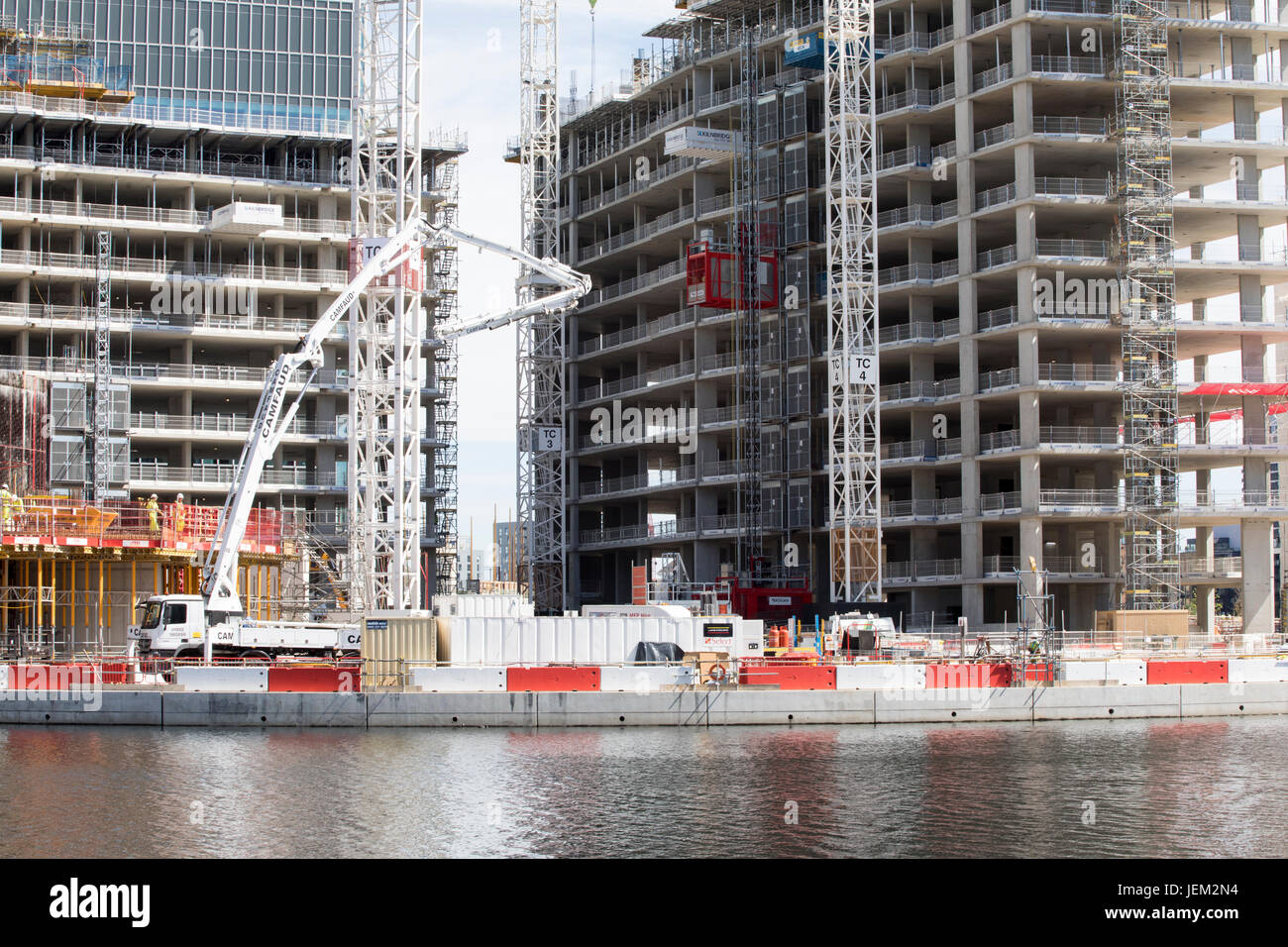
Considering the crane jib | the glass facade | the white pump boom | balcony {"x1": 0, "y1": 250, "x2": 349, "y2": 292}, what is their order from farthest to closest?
1. the glass facade
2. balcony {"x1": 0, "y1": 250, "x2": 349, "y2": 292}
3. the crane jib
4. the white pump boom

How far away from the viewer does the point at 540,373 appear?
11775 centimetres

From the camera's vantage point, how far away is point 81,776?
37281 mm

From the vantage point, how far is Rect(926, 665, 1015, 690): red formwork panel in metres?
52.2

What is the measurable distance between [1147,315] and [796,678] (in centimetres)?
4295

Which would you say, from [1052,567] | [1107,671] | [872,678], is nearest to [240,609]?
[872,678]

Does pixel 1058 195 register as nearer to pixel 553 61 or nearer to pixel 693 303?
pixel 693 303

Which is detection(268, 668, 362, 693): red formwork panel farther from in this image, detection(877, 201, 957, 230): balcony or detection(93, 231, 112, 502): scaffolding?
detection(877, 201, 957, 230): balcony

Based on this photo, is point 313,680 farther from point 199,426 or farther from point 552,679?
point 199,426

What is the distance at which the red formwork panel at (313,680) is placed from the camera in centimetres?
4984

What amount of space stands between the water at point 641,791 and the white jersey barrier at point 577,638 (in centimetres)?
580

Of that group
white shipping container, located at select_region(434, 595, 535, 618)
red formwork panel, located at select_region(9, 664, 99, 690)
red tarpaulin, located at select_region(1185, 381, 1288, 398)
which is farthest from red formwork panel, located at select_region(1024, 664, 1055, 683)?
red tarpaulin, located at select_region(1185, 381, 1288, 398)

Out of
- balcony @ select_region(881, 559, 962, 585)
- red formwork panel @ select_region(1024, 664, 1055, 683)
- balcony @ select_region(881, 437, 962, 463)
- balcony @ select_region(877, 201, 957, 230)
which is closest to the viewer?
red formwork panel @ select_region(1024, 664, 1055, 683)

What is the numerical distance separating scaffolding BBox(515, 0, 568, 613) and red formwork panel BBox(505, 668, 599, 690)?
205 ft
